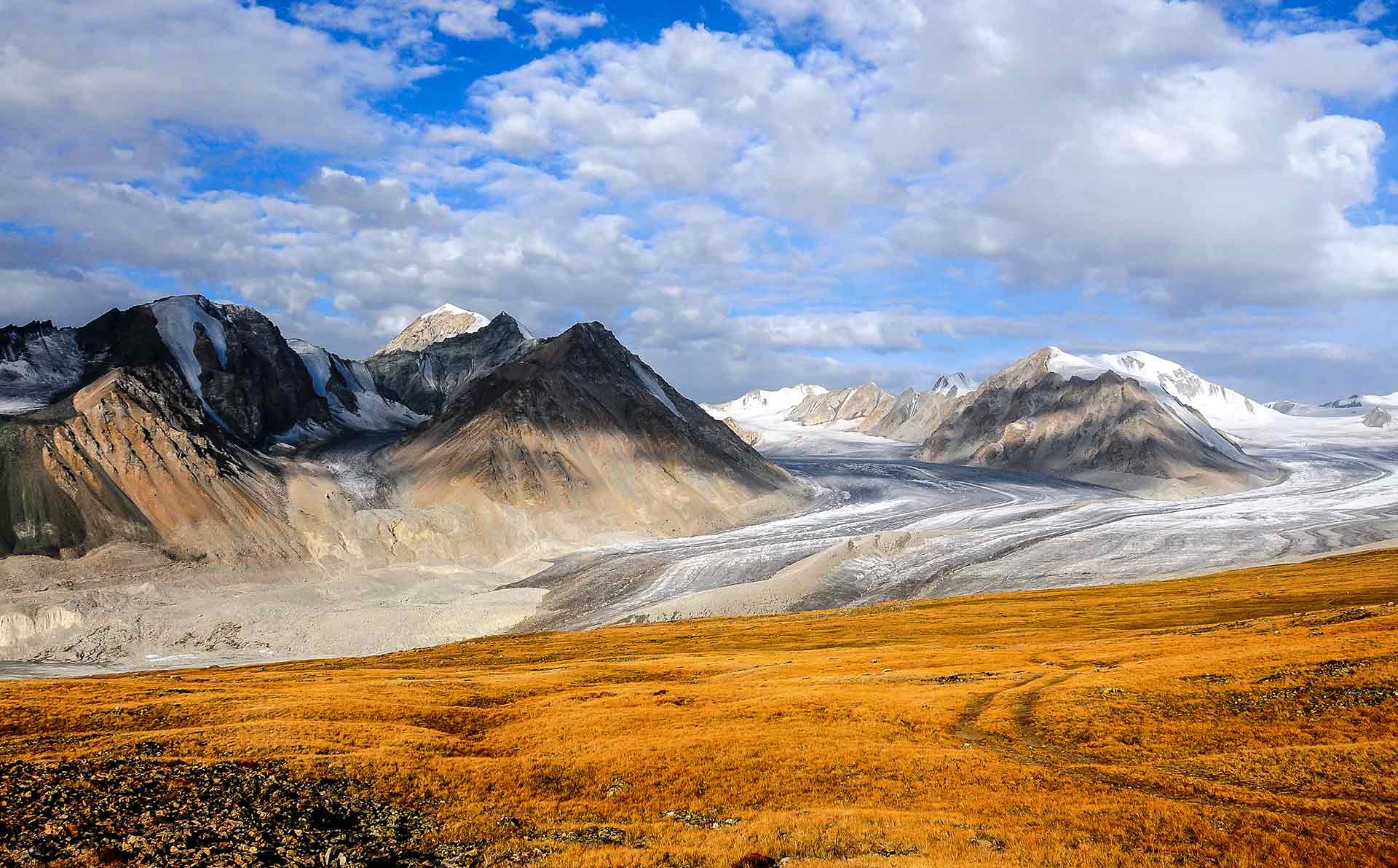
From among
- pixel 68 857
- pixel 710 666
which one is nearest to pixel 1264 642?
pixel 710 666

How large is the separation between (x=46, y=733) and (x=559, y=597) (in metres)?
108

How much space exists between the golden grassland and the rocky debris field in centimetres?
161

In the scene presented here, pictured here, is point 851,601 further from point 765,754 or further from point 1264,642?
point 765,754

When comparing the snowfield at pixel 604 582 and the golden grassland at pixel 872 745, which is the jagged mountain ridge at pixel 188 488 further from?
the golden grassland at pixel 872 745

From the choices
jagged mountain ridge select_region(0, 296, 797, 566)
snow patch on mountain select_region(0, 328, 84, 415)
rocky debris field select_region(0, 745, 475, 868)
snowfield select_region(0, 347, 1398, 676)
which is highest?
snow patch on mountain select_region(0, 328, 84, 415)

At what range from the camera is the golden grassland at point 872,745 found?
24562 millimetres

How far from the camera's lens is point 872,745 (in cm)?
3741

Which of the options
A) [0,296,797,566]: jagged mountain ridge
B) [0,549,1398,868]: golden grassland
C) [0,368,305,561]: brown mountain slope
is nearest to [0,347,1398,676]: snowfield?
[0,368,305,561]: brown mountain slope

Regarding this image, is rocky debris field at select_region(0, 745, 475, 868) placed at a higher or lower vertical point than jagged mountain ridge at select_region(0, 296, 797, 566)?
lower

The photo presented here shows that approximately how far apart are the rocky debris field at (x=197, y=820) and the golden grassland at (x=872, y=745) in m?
1.61

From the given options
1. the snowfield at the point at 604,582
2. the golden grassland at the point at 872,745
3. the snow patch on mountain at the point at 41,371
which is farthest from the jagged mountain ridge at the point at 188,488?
the golden grassland at the point at 872,745

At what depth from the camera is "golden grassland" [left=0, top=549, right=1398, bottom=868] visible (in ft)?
80.6

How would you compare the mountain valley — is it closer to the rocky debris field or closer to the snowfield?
the snowfield

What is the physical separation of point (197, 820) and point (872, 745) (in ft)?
82.1
